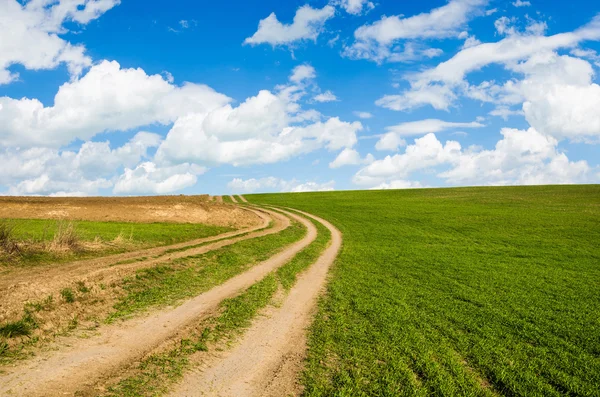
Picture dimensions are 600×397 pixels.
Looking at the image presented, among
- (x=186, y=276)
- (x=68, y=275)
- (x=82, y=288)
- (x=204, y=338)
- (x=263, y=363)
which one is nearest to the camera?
(x=263, y=363)

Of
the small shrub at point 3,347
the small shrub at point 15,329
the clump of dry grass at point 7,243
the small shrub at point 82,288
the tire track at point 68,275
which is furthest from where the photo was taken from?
the clump of dry grass at point 7,243

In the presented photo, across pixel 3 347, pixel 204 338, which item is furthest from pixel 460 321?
pixel 3 347

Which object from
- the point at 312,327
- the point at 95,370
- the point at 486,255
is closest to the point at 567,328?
the point at 312,327

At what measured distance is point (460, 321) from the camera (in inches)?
542

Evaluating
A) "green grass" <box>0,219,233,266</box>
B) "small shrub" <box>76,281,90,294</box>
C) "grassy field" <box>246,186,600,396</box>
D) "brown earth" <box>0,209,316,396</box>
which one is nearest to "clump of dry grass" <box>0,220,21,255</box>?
"green grass" <box>0,219,233,266</box>

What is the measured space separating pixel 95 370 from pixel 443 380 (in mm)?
8844

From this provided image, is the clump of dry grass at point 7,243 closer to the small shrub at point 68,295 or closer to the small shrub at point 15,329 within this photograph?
the small shrub at point 68,295

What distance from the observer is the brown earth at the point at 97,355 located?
8570 millimetres

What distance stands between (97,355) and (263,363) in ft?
15.3

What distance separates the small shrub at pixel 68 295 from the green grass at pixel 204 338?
5774mm

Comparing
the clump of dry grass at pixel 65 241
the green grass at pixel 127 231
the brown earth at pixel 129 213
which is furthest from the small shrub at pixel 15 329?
the brown earth at pixel 129 213

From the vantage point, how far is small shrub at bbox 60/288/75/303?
14266 mm

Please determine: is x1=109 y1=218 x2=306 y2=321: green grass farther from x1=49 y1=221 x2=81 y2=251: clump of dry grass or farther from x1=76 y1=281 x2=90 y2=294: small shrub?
x1=49 y1=221 x2=81 y2=251: clump of dry grass

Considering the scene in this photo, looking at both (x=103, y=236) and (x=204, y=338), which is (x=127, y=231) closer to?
(x=103, y=236)
